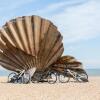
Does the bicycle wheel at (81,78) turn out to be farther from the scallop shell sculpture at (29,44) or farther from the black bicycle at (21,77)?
the black bicycle at (21,77)

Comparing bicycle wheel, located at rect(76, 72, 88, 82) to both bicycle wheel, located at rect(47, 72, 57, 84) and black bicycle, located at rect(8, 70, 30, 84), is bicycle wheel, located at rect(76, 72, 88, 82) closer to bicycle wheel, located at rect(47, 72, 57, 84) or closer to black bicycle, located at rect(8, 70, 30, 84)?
bicycle wheel, located at rect(47, 72, 57, 84)

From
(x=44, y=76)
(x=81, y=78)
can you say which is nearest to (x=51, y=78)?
(x=44, y=76)

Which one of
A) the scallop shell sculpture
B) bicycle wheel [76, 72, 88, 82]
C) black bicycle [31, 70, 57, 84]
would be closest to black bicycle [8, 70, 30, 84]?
black bicycle [31, 70, 57, 84]

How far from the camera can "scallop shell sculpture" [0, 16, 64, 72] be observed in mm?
22797

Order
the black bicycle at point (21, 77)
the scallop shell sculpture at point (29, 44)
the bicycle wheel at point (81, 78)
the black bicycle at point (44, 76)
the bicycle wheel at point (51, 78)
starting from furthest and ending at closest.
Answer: the scallop shell sculpture at point (29, 44) < the bicycle wheel at point (81, 78) < the black bicycle at point (44, 76) < the bicycle wheel at point (51, 78) < the black bicycle at point (21, 77)

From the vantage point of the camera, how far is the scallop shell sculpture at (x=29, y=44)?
22.8 metres

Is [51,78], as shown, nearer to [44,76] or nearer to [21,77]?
[44,76]

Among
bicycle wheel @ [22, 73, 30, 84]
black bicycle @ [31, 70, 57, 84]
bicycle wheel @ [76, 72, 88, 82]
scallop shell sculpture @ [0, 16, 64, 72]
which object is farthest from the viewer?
scallop shell sculpture @ [0, 16, 64, 72]

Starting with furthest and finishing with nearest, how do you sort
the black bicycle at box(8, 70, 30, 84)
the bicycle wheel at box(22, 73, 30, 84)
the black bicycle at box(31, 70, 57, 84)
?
the black bicycle at box(31, 70, 57, 84) → the black bicycle at box(8, 70, 30, 84) → the bicycle wheel at box(22, 73, 30, 84)

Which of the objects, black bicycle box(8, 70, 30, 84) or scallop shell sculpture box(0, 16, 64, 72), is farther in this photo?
scallop shell sculpture box(0, 16, 64, 72)

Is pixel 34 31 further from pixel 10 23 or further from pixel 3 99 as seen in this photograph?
pixel 3 99

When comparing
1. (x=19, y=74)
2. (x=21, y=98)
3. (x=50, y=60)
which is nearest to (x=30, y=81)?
(x=19, y=74)

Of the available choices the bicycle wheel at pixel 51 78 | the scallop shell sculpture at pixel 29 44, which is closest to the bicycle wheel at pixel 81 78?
the bicycle wheel at pixel 51 78

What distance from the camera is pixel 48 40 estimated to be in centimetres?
2317
